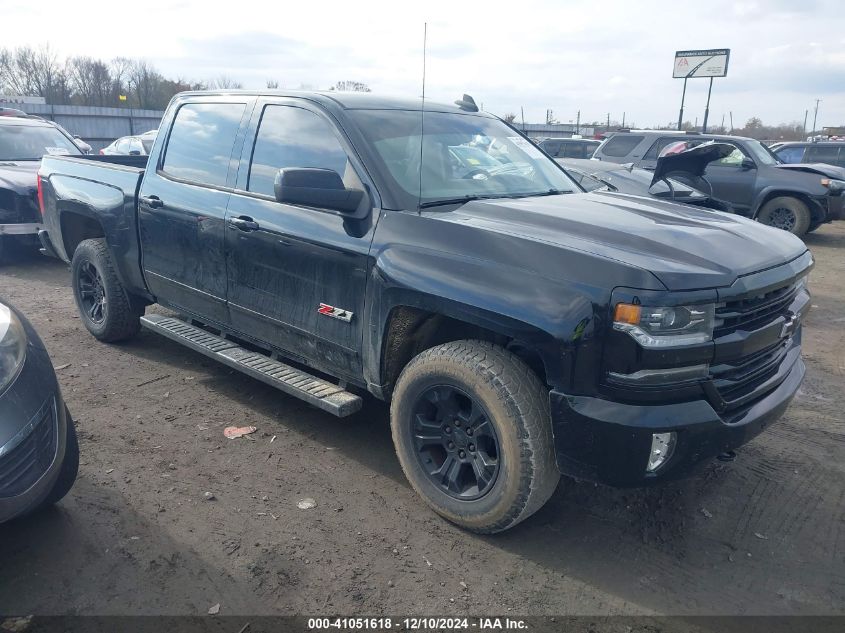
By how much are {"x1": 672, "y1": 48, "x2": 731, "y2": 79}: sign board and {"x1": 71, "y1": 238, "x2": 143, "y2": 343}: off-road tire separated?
36784 mm

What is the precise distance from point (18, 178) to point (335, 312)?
6.84 metres

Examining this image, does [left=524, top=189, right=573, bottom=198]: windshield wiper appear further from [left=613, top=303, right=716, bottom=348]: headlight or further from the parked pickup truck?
[left=613, top=303, right=716, bottom=348]: headlight

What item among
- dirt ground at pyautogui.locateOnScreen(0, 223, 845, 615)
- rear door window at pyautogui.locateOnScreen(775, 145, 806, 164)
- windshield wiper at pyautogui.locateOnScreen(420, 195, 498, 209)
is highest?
rear door window at pyautogui.locateOnScreen(775, 145, 806, 164)

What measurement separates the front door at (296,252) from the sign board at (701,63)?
37007 mm

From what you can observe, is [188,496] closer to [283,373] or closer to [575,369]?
[283,373]

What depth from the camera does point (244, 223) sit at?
12.7 feet

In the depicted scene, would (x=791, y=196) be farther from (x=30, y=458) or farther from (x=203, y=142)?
(x=30, y=458)

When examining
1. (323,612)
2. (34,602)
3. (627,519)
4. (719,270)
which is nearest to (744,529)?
(627,519)

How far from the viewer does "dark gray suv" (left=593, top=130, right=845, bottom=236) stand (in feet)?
36.0

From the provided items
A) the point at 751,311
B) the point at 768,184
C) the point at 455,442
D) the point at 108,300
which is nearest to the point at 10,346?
the point at 455,442

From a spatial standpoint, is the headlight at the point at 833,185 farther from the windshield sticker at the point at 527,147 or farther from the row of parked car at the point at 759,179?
the windshield sticker at the point at 527,147

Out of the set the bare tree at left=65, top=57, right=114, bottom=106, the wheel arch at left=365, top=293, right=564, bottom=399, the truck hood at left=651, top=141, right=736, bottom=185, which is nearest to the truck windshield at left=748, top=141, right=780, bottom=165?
the truck hood at left=651, top=141, right=736, bottom=185

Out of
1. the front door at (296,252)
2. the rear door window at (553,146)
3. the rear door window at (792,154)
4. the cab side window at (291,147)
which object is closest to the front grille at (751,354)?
the front door at (296,252)

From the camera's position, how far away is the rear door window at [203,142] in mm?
4207
